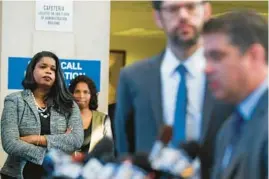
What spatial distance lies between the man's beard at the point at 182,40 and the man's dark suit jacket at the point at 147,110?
0.26 ft

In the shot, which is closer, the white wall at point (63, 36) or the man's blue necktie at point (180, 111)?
the man's blue necktie at point (180, 111)

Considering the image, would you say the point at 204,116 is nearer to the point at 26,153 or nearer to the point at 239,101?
the point at 239,101

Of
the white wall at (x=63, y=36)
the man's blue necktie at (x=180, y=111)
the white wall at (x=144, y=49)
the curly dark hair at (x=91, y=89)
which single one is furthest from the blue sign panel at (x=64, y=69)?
the man's blue necktie at (x=180, y=111)

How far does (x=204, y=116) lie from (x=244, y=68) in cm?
22

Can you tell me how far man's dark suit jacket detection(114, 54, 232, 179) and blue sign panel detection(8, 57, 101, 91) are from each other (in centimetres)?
140

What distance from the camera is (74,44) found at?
13.5ft

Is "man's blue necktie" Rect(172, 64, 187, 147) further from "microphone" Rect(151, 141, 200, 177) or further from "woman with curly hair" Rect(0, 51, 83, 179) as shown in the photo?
"woman with curly hair" Rect(0, 51, 83, 179)

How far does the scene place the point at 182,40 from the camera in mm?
2404

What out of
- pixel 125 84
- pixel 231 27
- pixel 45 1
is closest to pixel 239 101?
pixel 231 27

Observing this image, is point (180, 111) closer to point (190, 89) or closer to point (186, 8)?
point (190, 89)

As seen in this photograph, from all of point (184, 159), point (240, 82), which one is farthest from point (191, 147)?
point (240, 82)

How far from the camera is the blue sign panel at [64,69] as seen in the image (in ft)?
13.0

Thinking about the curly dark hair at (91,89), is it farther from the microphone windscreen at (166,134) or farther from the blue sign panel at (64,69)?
the microphone windscreen at (166,134)

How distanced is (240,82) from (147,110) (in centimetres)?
34
